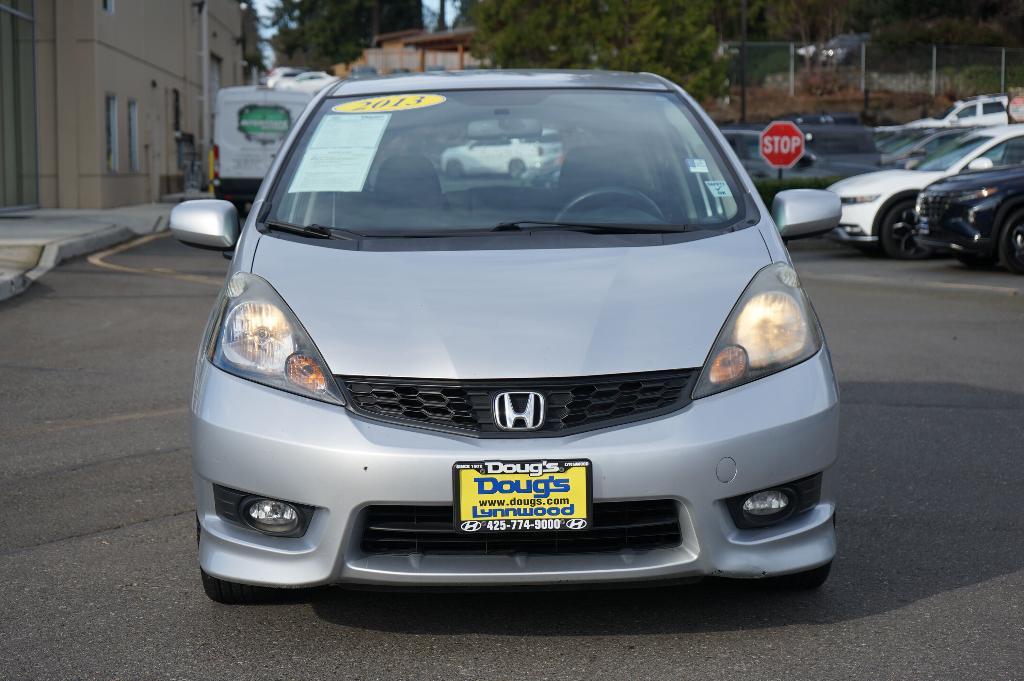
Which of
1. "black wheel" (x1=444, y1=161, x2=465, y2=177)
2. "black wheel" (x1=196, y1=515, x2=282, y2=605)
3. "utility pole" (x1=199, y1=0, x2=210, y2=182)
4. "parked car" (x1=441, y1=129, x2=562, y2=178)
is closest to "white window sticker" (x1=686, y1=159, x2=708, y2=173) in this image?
"parked car" (x1=441, y1=129, x2=562, y2=178)

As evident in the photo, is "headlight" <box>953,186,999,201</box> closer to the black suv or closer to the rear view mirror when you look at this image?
the black suv

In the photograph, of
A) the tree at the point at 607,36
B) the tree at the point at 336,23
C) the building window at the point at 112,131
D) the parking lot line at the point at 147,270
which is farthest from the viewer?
the tree at the point at 336,23

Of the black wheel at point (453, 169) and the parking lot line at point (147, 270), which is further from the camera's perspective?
the parking lot line at point (147, 270)

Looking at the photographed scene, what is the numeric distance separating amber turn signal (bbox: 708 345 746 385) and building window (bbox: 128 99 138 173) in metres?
27.9

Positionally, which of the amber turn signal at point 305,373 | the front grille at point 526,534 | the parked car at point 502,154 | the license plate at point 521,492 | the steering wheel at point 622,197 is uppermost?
the parked car at point 502,154

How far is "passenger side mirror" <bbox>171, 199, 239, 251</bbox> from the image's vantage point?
185 inches

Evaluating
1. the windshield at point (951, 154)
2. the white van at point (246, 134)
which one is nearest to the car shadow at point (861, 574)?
the windshield at point (951, 154)

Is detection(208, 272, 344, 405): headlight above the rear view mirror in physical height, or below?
below

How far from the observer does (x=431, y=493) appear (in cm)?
345

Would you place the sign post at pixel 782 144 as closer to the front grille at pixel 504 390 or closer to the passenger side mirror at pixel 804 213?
the passenger side mirror at pixel 804 213

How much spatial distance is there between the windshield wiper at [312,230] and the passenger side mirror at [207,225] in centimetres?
27

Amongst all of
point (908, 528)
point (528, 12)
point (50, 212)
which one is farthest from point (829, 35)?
point (908, 528)

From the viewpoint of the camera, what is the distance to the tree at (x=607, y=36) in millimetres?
37219

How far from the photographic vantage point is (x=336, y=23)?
90.1 meters
